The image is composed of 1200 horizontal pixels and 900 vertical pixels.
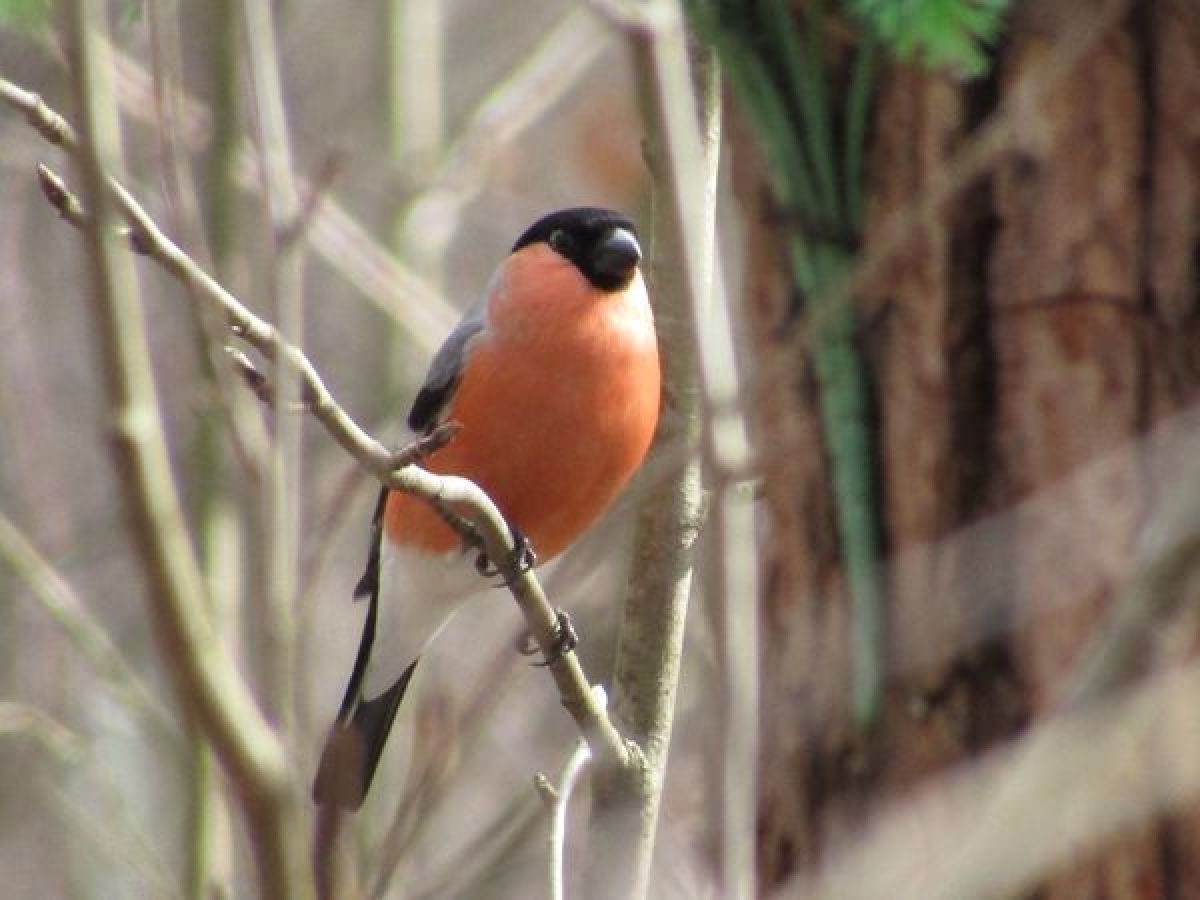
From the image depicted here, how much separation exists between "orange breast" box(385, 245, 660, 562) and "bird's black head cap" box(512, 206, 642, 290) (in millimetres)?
84

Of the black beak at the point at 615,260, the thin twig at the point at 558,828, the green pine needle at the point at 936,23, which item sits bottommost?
the thin twig at the point at 558,828

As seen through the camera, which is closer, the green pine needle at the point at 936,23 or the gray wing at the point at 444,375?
the green pine needle at the point at 936,23

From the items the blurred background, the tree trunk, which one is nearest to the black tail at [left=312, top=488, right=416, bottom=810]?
the blurred background

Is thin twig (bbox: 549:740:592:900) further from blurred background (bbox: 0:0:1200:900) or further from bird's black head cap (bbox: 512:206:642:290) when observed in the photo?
bird's black head cap (bbox: 512:206:642:290)

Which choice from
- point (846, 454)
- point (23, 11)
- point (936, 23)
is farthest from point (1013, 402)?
point (23, 11)

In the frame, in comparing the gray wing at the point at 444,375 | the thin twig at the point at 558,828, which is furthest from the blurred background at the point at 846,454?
the gray wing at the point at 444,375

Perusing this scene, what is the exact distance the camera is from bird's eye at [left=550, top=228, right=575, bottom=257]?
11.2 feet

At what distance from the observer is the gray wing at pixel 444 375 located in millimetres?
3215

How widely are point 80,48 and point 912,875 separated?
38.6 inches

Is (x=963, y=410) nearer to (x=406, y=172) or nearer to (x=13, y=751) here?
(x=406, y=172)

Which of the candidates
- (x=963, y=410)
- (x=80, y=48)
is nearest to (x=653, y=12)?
(x=80, y=48)

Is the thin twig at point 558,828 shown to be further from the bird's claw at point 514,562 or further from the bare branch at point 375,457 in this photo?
the bird's claw at point 514,562

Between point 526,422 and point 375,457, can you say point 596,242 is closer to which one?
point 526,422

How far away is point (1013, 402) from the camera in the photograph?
110 inches
